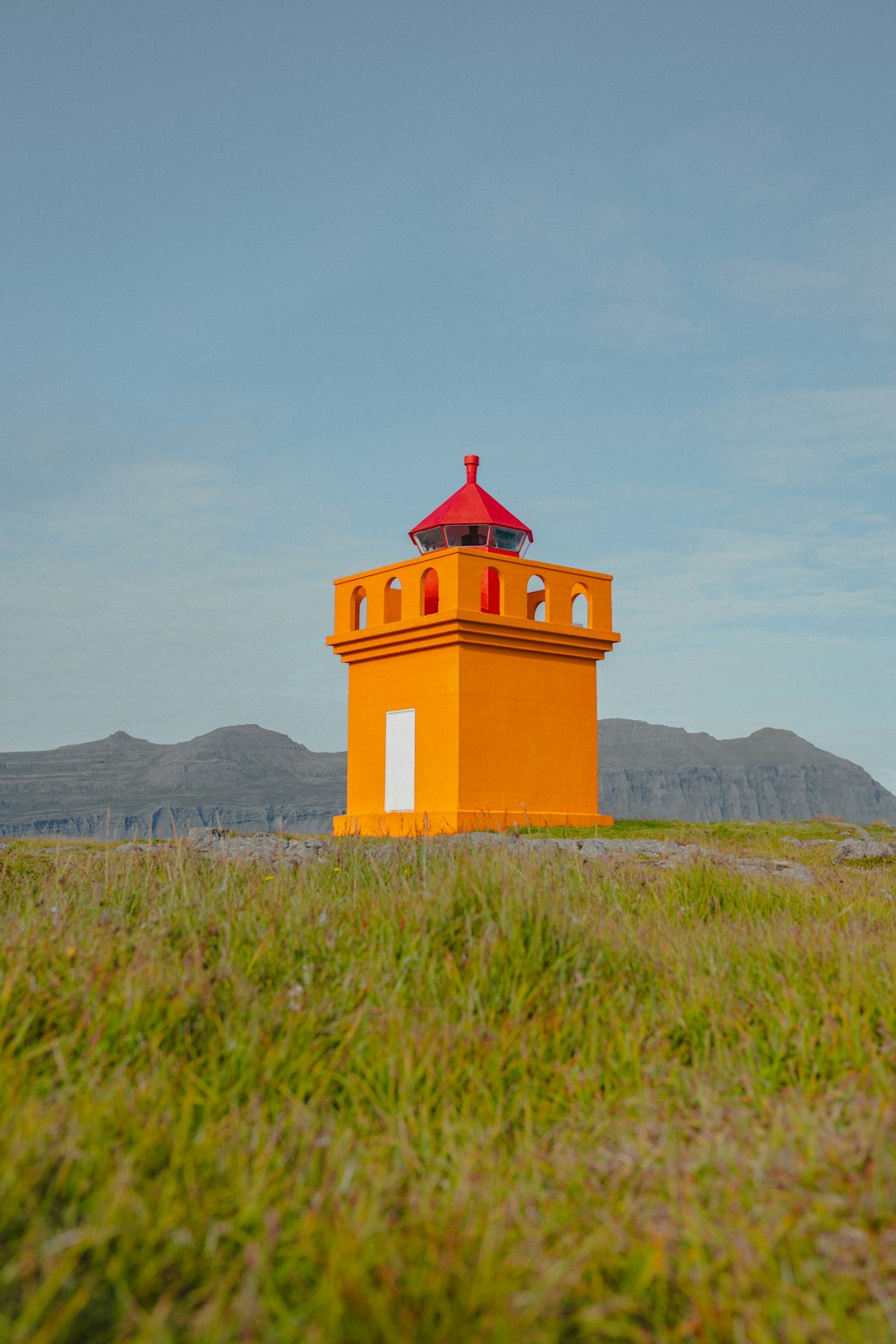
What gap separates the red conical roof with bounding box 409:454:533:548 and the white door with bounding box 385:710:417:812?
4.12 metres

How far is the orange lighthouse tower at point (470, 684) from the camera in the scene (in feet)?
63.2

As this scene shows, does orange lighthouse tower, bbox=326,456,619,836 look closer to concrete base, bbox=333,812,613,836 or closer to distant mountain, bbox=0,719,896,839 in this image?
concrete base, bbox=333,812,613,836

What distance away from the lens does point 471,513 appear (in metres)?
21.8

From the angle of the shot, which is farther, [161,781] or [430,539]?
[161,781]

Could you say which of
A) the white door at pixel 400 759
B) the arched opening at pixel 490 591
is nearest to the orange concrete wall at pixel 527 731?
the arched opening at pixel 490 591

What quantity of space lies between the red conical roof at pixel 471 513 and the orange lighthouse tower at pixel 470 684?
0.04 metres

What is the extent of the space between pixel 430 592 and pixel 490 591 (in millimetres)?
1124

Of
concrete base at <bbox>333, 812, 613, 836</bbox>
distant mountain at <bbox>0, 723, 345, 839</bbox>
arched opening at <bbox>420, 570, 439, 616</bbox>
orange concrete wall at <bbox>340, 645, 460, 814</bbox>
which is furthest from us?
distant mountain at <bbox>0, 723, 345, 839</bbox>

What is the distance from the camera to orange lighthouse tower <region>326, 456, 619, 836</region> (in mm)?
19266

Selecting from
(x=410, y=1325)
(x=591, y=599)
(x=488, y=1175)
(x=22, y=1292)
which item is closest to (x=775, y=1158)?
(x=488, y=1175)

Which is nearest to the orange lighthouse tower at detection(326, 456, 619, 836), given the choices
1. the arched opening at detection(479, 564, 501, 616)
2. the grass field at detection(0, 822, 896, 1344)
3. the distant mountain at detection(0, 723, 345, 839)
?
the arched opening at detection(479, 564, 501, 616)

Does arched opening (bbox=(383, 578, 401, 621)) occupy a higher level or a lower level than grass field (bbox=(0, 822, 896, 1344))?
higher

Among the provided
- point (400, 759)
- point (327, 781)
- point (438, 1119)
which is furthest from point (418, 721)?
point (327, 781)

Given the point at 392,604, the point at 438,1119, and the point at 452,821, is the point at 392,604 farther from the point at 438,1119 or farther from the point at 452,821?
the point at 438,1119
